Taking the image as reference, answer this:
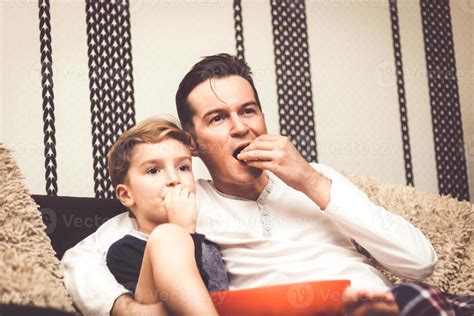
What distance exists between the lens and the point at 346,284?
1.03m

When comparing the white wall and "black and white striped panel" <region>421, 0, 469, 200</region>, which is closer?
the white wall

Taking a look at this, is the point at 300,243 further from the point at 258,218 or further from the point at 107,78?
the point at 107,78

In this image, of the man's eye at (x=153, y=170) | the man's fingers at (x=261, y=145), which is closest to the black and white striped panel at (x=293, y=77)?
the man's fingers at (x=261, y=145)

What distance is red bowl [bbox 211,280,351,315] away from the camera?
0.98m

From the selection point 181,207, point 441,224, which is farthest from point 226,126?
point 441,224

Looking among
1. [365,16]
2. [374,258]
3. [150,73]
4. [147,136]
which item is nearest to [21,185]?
[147,136]

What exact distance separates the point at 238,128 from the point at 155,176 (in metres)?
0.22

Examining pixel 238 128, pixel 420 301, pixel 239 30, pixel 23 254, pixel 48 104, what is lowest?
pixel 420 301

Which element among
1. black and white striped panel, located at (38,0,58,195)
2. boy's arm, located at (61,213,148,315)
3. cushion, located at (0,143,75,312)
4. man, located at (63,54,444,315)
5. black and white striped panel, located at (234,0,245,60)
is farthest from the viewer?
black and white striped panel, located at (234,0,245,60)

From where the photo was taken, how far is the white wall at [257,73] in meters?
1.66

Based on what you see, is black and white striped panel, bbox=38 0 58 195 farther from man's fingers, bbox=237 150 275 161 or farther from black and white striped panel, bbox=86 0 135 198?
man's fingers, bbox=237 150 275 161

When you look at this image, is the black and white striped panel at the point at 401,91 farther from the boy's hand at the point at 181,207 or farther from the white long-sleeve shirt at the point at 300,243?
the boy's hand at the point at 181,207

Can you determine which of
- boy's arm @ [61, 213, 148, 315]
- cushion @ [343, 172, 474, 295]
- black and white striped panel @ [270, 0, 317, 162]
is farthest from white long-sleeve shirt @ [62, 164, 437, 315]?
black and white striped panel @ [270, 0, 317, 162]

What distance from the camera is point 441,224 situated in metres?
1.56
